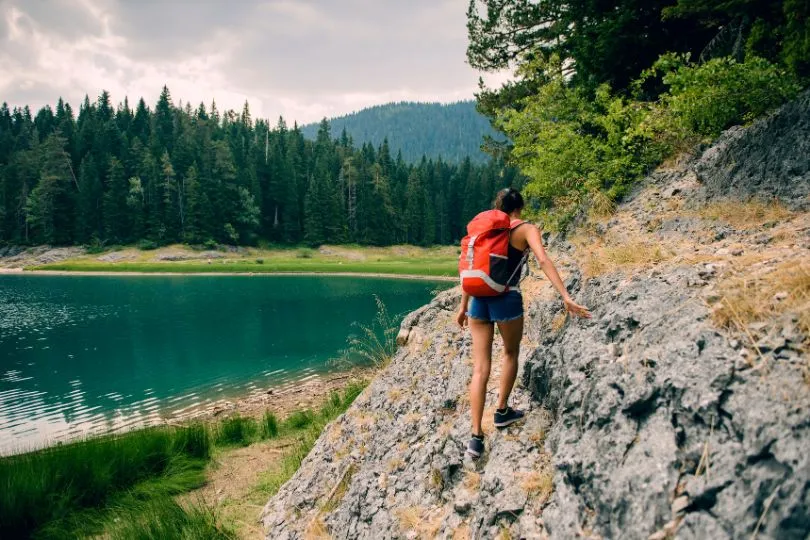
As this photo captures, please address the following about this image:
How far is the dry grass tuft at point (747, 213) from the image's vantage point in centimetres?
507

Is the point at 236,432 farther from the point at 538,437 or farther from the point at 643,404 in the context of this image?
the point at 643,404

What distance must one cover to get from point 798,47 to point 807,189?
7.39 feet

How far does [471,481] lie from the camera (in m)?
4.36

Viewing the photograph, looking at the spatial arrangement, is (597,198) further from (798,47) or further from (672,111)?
(798,47)

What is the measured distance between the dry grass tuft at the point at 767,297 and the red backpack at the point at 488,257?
1629mm

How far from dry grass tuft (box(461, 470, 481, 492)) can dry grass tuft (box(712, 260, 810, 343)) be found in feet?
8.27

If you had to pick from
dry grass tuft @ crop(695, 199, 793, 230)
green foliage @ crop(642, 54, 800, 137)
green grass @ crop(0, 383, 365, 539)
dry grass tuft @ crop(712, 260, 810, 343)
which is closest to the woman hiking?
dry grass tuft @ crop(712, 260, 810, 343)

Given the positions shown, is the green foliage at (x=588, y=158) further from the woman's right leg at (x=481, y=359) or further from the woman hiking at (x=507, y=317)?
the woman's right leg at (x=481, y=359)

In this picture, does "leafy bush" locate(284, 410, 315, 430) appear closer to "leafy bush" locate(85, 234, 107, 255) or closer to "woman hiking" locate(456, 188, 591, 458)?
"woman hiking" locate(456, 188, 591, 458)

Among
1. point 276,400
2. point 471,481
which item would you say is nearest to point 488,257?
point 471,481

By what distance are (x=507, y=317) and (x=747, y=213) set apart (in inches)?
139

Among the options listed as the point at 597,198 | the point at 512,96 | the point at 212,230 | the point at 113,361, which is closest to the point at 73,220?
the point at 212,230

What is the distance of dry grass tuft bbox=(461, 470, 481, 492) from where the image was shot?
4284 mm

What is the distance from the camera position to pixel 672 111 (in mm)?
7918
